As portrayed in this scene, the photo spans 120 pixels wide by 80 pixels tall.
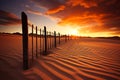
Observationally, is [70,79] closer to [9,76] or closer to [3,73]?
[9,76]

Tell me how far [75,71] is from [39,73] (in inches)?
50.6

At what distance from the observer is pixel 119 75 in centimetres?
345

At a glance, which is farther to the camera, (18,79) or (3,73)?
(3,73)

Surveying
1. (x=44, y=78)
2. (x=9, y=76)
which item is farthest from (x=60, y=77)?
(x=9, y=76)

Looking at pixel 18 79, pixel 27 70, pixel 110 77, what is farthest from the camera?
pixel 27 70

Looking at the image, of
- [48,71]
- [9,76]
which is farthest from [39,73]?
[9,76]

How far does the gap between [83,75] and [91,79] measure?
0.32 metres

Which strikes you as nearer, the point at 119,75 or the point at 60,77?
the point at 60,77

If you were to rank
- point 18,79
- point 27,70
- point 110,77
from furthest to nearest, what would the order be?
point 27,70, point 110,77, point 18,79

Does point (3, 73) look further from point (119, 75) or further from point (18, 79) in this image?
point (119, 75)

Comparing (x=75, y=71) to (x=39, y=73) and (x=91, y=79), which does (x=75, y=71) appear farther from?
(x=39, y=73)

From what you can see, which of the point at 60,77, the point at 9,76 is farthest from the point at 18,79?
the point at 60,77

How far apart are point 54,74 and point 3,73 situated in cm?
169

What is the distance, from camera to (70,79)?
3.08 m
